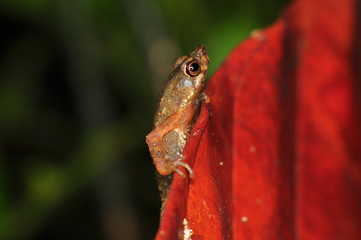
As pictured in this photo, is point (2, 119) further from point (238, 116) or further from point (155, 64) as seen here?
point (238, 116)

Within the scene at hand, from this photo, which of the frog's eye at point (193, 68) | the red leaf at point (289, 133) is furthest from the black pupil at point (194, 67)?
the red leaf at point (289, 133)

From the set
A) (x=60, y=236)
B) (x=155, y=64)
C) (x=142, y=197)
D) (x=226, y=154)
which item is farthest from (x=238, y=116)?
(x=60, y=236)

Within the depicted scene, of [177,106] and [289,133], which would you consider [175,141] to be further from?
[289,133]

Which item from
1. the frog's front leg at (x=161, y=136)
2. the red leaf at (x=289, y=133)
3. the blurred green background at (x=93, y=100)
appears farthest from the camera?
the blurred green background at (x=93, y=100)

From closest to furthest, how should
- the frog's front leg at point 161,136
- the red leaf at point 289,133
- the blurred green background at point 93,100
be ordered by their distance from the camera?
1. the red leaf at point 289,133
2. the frog's front leg at point 161,136
3. the blurred green background at point 93,100

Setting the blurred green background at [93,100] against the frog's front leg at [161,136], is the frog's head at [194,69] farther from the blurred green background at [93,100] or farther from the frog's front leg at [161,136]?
the blurred green background at [93,100]

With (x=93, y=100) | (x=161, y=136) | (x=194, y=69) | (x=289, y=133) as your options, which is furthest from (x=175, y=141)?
(x=93, y=100)

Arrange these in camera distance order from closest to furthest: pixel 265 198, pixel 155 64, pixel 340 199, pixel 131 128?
pixel 340 199
pixel 265 198
pixel 155 64
pixel 131 128
